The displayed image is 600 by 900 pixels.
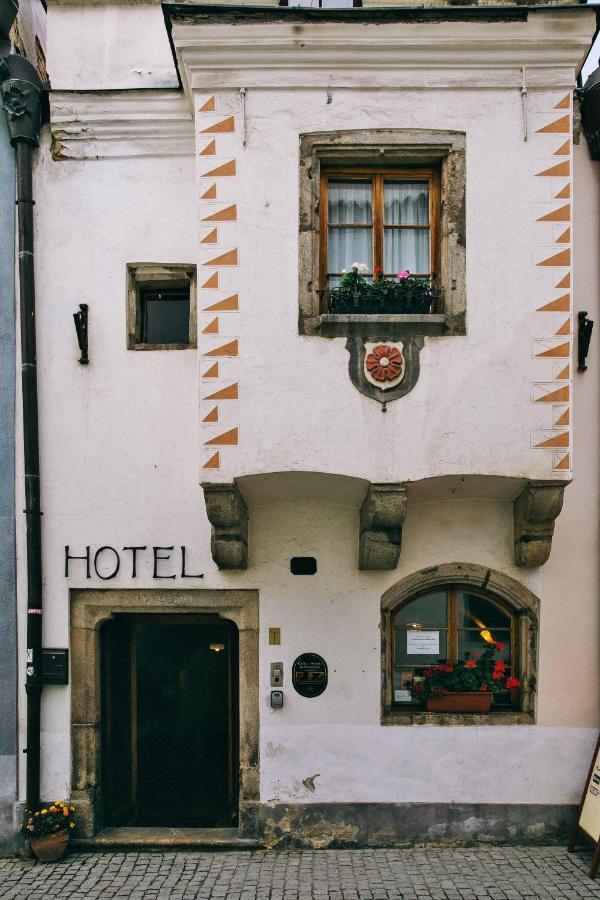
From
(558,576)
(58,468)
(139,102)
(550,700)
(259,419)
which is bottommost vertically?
(550,700)

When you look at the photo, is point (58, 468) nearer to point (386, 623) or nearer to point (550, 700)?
point (386, 623)

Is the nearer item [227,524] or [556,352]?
[556,352]

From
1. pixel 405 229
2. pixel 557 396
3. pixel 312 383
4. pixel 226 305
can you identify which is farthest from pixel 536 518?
pixel 226 305

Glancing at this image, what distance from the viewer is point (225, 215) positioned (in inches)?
216

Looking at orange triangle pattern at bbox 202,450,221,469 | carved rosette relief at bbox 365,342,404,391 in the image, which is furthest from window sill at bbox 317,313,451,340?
orange triangle pattern at bbox 202,450,221,469

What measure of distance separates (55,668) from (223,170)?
4.56m

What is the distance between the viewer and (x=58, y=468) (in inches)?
245

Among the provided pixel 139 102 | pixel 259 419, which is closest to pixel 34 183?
pixel 139 102

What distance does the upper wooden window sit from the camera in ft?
19.2

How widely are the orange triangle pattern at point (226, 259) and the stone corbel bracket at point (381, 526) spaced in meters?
2.11

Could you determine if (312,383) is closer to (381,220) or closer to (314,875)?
(381,220)

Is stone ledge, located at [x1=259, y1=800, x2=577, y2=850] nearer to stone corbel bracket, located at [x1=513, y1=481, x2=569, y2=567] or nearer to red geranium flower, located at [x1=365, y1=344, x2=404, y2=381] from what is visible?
stone corbel bracket, located at [x1=513, y1=481, x2=569, y2=567]

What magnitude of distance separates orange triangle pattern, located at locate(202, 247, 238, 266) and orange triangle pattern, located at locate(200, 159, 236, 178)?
63 centimetres

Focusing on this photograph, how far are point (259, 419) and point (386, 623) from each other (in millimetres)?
2273
